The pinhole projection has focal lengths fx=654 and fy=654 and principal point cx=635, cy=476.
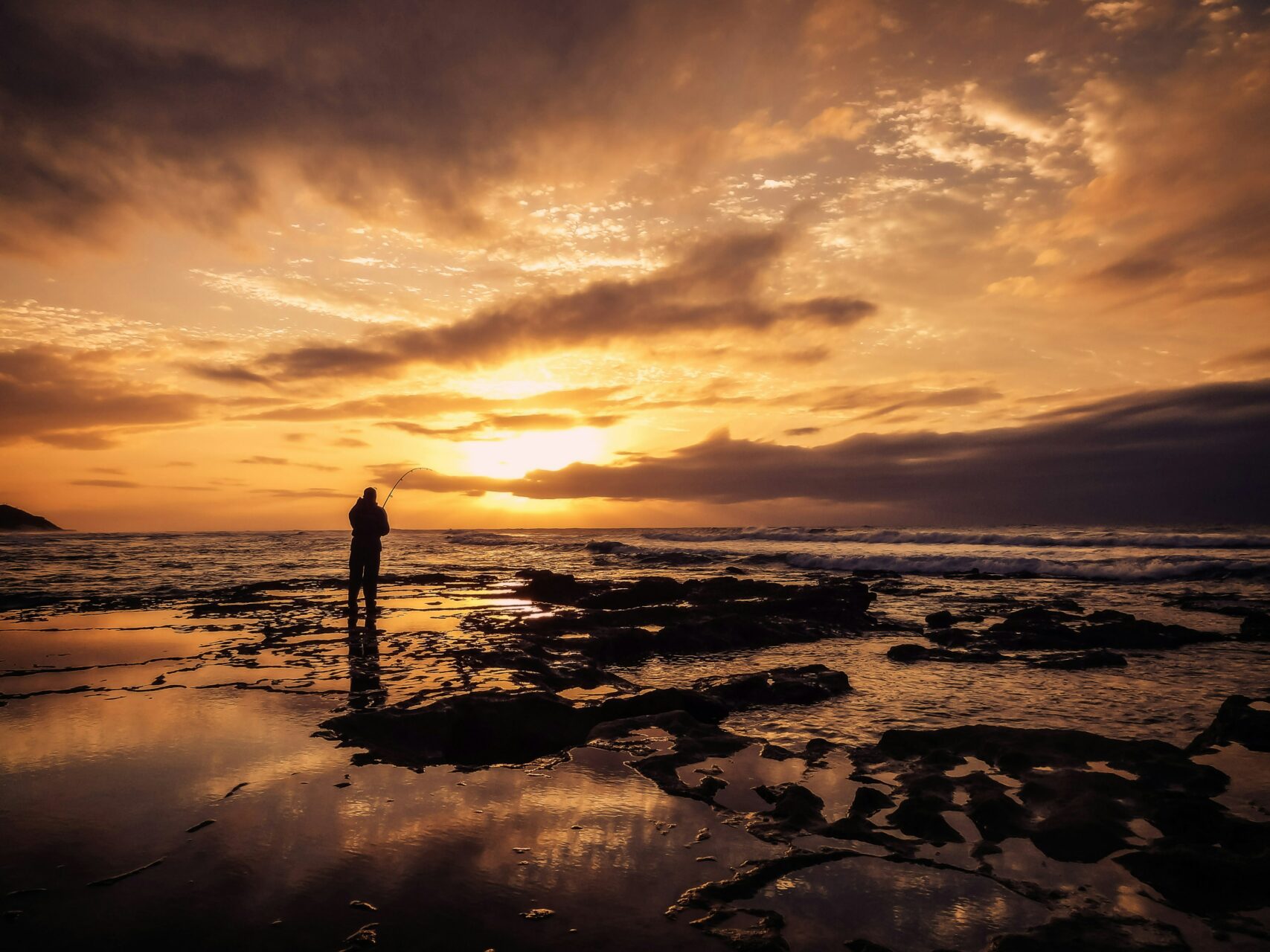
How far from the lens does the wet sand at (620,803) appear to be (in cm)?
334

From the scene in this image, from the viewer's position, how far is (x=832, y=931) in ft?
10.8

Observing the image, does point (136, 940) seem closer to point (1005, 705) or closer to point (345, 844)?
point (345, 844)

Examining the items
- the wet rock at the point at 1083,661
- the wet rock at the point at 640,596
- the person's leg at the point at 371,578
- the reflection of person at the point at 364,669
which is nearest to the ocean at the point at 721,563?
the person's leg at the point at 371,578

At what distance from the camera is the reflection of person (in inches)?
297

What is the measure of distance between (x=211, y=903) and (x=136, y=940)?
362 mm

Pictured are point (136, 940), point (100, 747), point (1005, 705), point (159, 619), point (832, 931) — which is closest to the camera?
point (136, 940)

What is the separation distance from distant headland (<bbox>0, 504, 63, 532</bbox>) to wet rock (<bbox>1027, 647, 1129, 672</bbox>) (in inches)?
5643

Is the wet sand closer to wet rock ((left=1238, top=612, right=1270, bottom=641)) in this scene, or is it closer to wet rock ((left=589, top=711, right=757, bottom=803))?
wet rock ((left=589, top=711, right=757, bottom=803))

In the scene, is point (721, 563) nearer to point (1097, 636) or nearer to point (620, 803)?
point (1097, 636)

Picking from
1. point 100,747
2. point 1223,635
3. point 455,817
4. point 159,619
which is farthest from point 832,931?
point 159,619

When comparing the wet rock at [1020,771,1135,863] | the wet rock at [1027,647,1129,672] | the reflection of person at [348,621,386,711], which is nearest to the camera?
the wet rock at [1020,771,1135,863]

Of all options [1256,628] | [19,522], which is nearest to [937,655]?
[1256,628]

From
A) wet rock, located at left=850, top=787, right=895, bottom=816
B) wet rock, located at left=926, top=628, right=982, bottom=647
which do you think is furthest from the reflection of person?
wet rock, located at left=926, top=628, right=982, bottom=647

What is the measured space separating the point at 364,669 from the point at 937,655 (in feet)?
29.8
